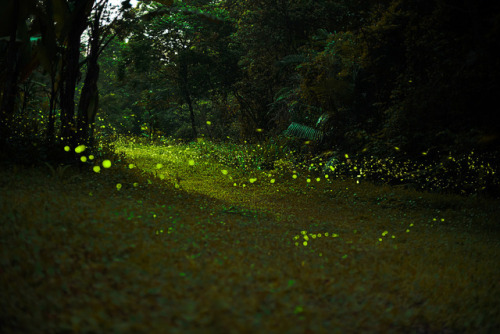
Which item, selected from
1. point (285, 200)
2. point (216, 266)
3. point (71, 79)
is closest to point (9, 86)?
point (71, 79)

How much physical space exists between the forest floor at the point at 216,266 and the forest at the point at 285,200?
0.08 feet

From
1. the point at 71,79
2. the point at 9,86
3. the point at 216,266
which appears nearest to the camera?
the point at 216,266

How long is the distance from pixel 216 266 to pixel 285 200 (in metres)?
6.08

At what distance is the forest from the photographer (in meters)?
3.13

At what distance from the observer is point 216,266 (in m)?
3.90

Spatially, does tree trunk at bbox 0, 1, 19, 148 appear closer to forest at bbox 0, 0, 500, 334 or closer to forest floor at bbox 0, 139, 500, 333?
forest at bbox 0, 0, 500, 334

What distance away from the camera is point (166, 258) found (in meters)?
3.84

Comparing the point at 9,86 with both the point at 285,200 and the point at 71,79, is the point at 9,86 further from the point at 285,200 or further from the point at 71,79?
the point at 285,200

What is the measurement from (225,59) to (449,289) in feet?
68.9

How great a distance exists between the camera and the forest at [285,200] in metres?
3.13

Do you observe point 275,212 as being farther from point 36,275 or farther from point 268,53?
point 268,53

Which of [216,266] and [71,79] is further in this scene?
[71,79]

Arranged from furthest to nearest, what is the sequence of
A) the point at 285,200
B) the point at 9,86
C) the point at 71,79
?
the point at 285,200, the point at 71,79, the point at 9,86

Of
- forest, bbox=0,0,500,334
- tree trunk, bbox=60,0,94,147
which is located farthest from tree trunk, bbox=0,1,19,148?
tree trunk, bbox=60,0,94,147
